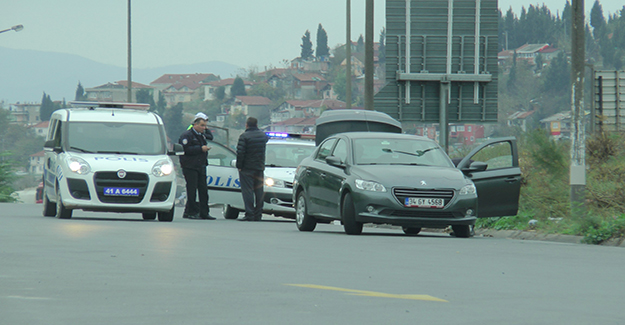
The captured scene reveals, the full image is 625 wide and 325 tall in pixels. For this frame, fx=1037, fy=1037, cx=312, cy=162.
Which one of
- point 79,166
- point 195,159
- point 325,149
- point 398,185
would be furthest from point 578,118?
point 79,166

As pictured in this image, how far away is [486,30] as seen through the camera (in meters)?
23.4

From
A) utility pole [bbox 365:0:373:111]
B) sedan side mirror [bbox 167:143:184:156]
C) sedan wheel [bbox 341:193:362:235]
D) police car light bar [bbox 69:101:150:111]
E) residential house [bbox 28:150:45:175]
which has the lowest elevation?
residential house [bbox 28:150:45:175]

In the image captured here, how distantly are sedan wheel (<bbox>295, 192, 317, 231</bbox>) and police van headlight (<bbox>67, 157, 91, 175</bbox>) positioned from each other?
3780mm

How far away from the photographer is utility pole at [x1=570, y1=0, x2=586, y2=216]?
15.1 meters

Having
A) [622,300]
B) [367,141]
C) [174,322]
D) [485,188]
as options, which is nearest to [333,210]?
[367,141]

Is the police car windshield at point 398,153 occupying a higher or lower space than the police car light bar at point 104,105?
lower

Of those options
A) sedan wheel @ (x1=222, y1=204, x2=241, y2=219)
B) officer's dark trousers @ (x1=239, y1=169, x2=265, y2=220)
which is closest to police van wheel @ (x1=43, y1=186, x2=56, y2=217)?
officer's dark trousers @ (x1=239, y1=169, x2=265, y2=220)

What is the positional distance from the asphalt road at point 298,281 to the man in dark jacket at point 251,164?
596cm

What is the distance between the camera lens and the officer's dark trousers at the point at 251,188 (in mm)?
19719

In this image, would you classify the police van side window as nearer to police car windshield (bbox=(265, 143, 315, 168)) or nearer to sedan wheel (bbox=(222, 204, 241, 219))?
police car windshield (bbox=(265, 143, 315, 168))

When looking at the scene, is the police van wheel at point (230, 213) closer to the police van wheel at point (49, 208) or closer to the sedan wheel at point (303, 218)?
the police van wheel at point (49, 208)

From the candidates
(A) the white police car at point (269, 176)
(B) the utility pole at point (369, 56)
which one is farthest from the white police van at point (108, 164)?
(B) the utility pole at point (369, 56)

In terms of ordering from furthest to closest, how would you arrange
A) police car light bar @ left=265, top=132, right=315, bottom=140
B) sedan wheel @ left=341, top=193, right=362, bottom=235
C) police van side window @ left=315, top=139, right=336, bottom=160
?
police car light bar @ left=265, top=132, right=315, bottom=140 < police van side window @ left=315, top=139, right=336, bottom=160 < sedan wheel @ left=341, top=193, right=362, bottom=235

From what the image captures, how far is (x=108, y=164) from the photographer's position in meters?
17.8
